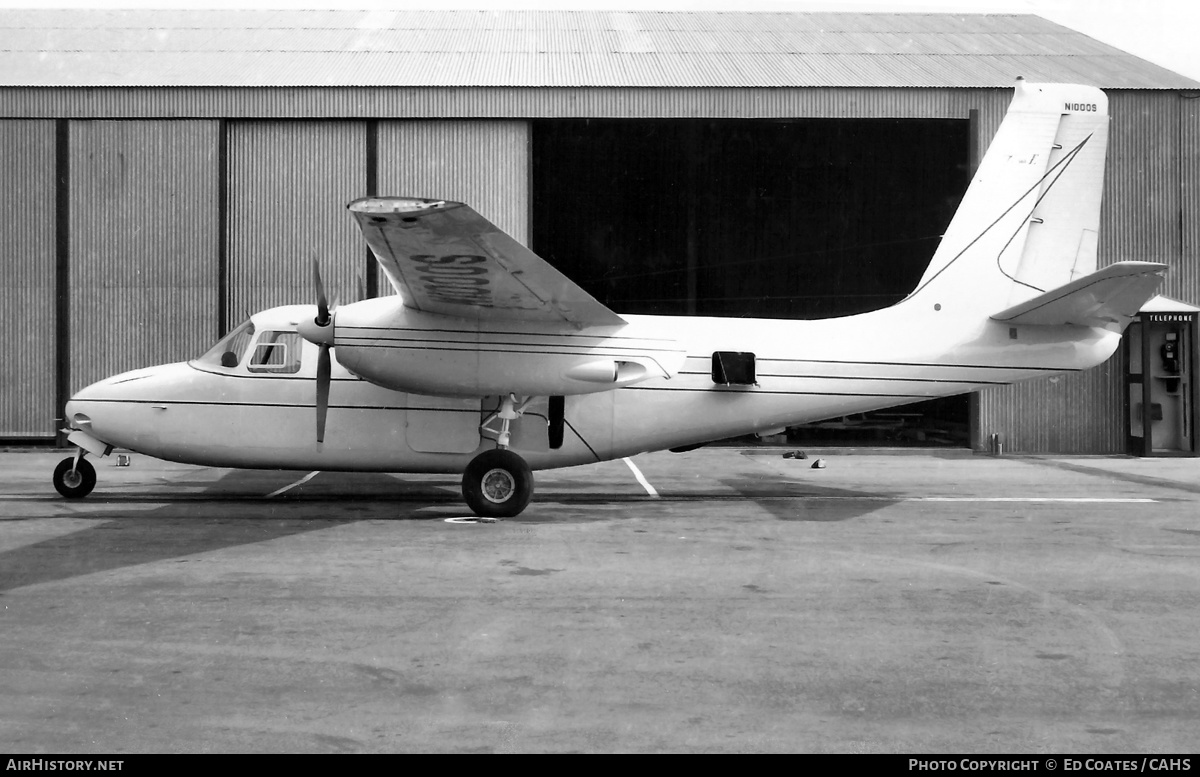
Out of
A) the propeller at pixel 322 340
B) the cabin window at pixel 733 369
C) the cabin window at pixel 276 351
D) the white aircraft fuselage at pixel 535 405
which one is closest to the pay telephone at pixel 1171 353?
the white aircraft fuselage at pixel 535 405

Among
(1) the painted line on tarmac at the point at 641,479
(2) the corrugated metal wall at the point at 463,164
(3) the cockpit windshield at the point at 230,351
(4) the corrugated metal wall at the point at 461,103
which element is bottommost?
(1) the painted line on tarmac at the point at 641,479

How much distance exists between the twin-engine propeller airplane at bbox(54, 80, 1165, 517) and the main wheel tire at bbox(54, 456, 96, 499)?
0.09ft

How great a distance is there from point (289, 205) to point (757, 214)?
1152 cm

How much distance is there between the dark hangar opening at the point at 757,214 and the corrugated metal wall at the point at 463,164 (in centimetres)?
64

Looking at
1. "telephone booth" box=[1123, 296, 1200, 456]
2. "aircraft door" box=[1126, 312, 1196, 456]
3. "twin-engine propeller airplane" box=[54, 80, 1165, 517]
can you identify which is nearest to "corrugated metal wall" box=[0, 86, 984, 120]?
"telephone booth" box=[1123, 296, 1200, 456]

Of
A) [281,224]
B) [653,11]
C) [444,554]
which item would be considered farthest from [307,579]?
[653,11]

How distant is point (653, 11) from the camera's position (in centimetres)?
3241

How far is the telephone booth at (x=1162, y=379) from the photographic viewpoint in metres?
23.0

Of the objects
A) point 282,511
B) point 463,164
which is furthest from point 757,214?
point 282,511

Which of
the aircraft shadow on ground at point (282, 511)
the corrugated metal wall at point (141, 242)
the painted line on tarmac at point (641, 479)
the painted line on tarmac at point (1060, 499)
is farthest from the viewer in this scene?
the corrugated metal wall at point (141, 242)

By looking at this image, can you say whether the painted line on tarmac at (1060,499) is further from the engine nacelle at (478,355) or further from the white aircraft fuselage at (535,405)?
the engine nacelle at (478,355)

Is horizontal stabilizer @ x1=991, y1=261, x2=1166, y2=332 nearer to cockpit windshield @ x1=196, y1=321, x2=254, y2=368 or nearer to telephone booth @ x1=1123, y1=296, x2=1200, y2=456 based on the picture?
cockpit windshield @ x1=196, y1=321, x2=254, y2=368

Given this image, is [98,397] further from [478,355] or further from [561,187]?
[561,187]

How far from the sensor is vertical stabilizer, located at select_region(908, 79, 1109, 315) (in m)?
14.2
